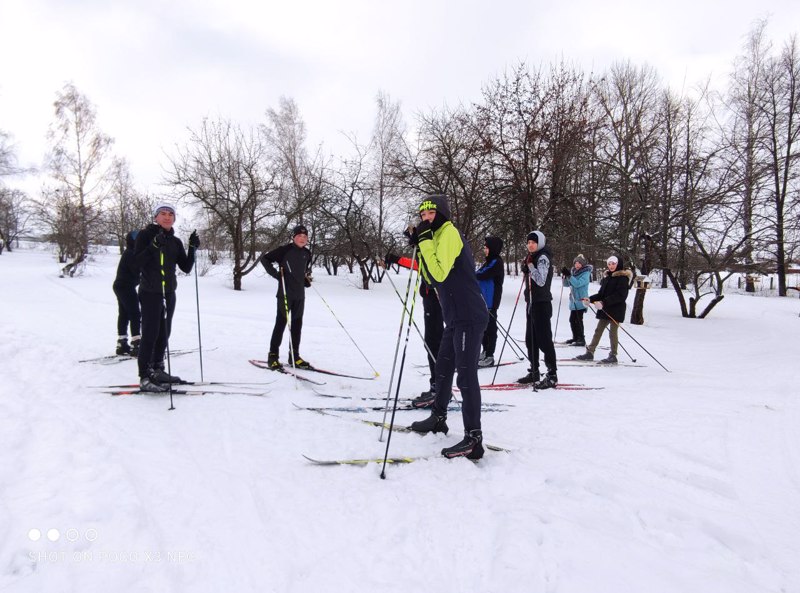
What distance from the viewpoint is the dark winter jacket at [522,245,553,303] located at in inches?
215

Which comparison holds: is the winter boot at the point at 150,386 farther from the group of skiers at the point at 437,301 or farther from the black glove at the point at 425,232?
the black glove at the point at 425,232

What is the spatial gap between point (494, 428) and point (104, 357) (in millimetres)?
5285

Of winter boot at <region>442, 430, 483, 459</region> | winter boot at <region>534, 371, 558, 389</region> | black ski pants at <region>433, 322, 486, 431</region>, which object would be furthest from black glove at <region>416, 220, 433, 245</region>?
winter boot at <region>534, 371, 558, 389</region>

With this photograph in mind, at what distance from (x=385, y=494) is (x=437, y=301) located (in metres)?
2.23

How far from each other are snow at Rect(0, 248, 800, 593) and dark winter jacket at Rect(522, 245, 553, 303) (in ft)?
4.10

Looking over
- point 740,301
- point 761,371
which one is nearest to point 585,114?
point 740,301

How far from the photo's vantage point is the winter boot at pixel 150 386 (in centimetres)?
427

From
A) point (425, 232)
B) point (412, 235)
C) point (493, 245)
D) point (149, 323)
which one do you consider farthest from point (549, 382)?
point (149, 323)

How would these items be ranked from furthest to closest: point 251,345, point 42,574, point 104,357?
1. point 251,345
2. point 104,357
3. point 42,574

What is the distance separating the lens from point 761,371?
647cm

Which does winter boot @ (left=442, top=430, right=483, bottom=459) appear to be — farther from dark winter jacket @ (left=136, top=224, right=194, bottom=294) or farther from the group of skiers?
dark winter jacket @ (left=136, top=224, right=194, bottom=294)

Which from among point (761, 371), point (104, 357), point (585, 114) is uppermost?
point (585, 114)

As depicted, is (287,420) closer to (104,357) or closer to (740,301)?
(104,357)

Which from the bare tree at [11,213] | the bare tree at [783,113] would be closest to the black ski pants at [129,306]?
the bare tree at [783,113]
